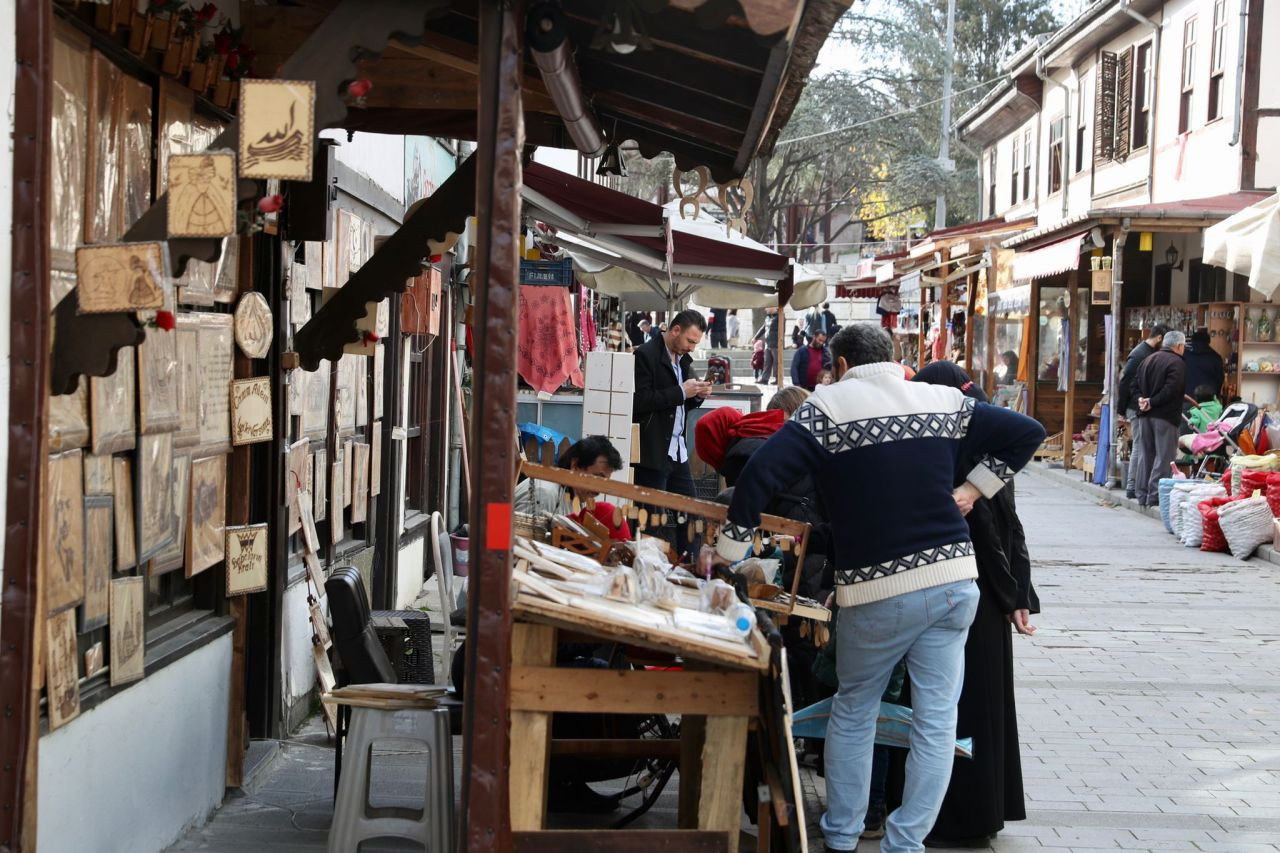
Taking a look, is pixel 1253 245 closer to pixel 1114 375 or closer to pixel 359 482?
pixel 1114 375

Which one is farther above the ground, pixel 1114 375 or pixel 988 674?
pixel 1114 375

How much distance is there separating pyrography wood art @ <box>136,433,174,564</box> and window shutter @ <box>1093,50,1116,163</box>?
78.9ft

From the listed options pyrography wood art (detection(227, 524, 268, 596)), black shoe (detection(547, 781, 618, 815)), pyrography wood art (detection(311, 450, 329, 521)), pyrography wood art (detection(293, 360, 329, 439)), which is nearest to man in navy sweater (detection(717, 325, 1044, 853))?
black shoe (detection(547, 781, 618, 815))

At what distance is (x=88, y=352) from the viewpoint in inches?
140

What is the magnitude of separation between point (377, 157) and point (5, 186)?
5.61 m

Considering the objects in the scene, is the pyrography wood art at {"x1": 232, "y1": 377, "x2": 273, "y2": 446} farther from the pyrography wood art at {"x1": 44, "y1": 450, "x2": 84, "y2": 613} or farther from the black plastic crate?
the black plastic crate

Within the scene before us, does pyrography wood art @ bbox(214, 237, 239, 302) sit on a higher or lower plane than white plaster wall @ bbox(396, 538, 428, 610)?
higher

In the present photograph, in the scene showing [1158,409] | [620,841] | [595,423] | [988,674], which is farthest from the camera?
[1158,409]

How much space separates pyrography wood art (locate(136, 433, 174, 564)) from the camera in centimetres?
473

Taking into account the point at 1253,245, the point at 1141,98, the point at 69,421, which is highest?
the point at 1141,98

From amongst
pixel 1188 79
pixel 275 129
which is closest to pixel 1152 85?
pixel 1188 79

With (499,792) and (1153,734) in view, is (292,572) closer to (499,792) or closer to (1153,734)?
(499,792)

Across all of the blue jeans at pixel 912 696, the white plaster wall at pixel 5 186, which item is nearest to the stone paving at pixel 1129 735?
the blue jeans at pixel 912 696

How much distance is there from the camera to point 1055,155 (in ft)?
103
